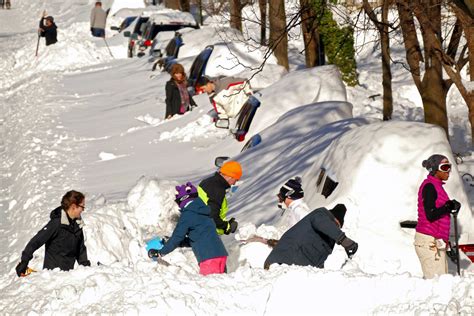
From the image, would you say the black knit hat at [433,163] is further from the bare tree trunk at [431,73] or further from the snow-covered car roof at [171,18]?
the snow-covered car roof at [171,18]

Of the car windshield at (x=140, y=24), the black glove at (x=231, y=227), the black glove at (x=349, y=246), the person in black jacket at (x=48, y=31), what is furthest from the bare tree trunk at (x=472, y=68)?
the person in black jacket at (x=48, y=31)

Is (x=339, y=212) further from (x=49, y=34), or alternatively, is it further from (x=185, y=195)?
(x=49, y=34)

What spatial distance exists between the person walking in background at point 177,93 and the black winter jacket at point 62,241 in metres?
11.3

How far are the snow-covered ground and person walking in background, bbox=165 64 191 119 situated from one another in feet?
0.62

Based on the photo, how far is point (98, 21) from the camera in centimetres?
4078

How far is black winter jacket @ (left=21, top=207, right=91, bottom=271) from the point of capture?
34.7ft

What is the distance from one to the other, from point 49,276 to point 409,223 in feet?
11.6

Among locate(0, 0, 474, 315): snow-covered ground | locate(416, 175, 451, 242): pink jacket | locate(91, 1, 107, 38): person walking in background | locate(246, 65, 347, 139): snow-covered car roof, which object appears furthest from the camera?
locate(91, 1, 107, 38): person walking in background

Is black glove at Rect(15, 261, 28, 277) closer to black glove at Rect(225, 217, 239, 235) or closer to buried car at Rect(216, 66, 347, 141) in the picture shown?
black glove at Rect(225, 217, 239, 235)

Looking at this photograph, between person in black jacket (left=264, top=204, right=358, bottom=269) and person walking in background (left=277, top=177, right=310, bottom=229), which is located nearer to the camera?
person in black jacket (left=264, top=204, right=358, bottom=269)

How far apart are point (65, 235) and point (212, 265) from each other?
1.28 metres

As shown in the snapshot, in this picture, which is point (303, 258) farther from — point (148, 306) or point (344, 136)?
point (344, 136)

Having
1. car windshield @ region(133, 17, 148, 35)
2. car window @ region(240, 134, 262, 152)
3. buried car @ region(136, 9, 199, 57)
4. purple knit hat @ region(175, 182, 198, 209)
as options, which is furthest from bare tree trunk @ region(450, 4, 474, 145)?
car windshield @ region(133, 17, 148, 35)

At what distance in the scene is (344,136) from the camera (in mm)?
13141
